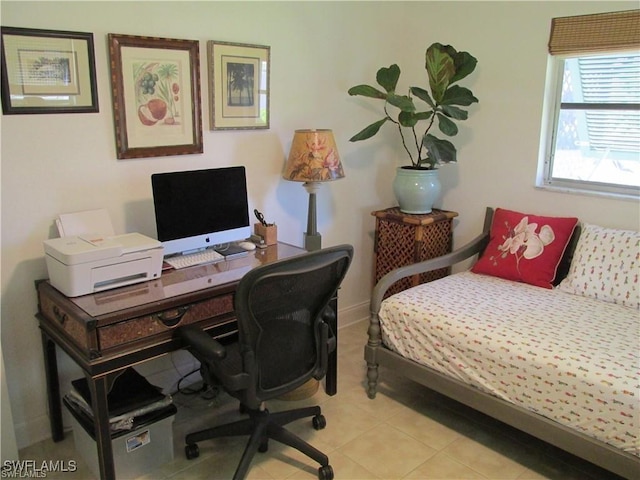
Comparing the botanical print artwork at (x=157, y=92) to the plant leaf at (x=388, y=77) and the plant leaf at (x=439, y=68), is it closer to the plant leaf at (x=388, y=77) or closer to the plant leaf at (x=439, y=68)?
the plant leaf at (x=388, y=77)

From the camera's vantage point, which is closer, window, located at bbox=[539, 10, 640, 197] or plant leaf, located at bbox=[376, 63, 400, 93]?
window, located at bbox=[539, 10, 640, 197]

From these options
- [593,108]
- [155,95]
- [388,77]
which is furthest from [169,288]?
[593,108]

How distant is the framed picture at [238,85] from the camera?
2791mm

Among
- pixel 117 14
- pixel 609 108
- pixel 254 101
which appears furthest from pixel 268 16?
pixel 609 108

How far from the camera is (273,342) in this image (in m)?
2.10

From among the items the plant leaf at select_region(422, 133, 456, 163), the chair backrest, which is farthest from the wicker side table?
the chair backrest

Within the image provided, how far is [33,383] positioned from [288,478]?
1232mm

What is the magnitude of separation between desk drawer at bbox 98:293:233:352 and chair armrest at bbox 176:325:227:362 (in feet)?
0.17

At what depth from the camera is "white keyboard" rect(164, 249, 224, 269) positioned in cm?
250

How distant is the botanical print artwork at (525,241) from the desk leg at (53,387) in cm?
233

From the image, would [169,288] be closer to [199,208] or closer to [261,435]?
[199,208]

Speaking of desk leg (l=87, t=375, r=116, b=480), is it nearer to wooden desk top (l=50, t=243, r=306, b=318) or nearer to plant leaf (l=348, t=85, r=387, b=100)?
wooden desk top (l=50, t=243, r=306, b=318)

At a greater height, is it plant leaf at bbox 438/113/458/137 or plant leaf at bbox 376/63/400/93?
plant leaf at bbox 376/63/400/93

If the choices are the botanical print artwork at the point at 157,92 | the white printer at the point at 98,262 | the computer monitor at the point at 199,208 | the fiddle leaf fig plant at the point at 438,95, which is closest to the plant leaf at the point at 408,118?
the fiddle leaf fig plant at the point at 438,95
